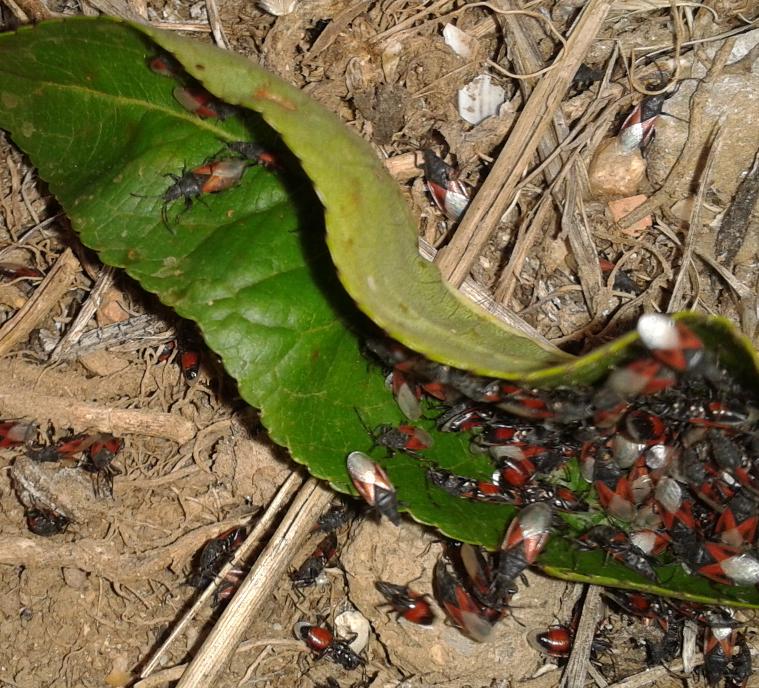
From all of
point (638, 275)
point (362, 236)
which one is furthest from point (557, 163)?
point (362, 236)

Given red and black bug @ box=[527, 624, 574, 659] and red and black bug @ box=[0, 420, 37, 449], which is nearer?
red and black bug @ box=[527, 624, 574, 659]

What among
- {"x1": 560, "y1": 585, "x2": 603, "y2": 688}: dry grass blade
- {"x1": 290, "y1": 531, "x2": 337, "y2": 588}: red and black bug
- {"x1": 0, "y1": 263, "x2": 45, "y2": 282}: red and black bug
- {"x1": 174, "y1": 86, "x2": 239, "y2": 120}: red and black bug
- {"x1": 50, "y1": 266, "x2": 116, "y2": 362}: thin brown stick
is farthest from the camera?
{"x1": 0, "y1": 263, "x2": 45, "y2": 282}: red and black bug

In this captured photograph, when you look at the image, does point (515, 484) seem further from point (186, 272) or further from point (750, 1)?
point (750, 1)

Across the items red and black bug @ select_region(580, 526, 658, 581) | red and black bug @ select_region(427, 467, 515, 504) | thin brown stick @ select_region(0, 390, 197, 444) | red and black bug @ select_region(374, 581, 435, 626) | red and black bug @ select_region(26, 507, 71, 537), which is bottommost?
red and black bug @ select_region(374, 581, 435, 626)

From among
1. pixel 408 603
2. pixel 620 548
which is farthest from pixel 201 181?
pixel 620 548

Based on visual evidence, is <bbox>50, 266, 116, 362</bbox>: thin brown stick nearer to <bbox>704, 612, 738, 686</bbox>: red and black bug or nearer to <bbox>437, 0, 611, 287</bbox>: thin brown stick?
<bbox>437, 0, 611, 287</bbox>: thin brown stick

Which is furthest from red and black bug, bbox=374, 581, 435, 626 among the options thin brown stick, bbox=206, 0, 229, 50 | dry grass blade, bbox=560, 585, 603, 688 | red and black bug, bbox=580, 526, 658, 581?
thin brown stick, bbox=206, 0, 229, 50

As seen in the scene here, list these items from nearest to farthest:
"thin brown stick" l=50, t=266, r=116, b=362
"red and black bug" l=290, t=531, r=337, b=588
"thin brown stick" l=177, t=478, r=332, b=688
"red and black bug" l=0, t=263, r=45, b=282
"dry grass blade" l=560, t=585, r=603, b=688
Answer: "thin brown stick" l=177, t=478, r=332, b=688
"dry grass blade" l=560, t=585, r=603, b=688
"red and black bug" l=290, t=531, r=337, b=588
"thin brown stick" l=50, t=266, r=116, b=362
"red and black bug" l=0, t=263, r=45, b=282
